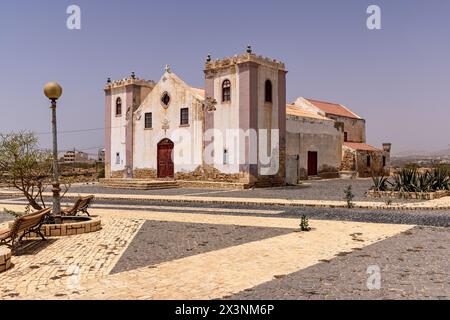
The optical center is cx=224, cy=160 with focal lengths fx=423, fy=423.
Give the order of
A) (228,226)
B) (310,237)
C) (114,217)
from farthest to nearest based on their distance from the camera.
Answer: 1. (114,217)
2. (228,226)
3. (310,237)

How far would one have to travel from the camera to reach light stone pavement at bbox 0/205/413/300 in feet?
16.6

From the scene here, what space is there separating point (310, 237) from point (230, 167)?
16470mm

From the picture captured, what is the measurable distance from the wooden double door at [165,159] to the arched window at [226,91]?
5.32 m

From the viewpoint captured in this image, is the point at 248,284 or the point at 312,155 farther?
the point at 312,155

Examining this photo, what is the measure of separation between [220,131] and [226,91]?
96.0 inches

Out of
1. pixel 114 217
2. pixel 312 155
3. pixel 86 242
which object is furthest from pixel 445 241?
pixel 312 155

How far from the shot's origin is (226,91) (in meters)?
25.5

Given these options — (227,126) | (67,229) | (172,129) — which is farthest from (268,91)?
(67,229)

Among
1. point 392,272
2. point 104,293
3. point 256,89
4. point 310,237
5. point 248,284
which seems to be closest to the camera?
point 104,293

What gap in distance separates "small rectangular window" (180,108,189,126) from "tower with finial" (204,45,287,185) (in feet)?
6.30

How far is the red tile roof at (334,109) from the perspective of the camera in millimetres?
38531

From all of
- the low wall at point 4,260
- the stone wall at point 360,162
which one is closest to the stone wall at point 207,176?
the stone wall at point 360,162
